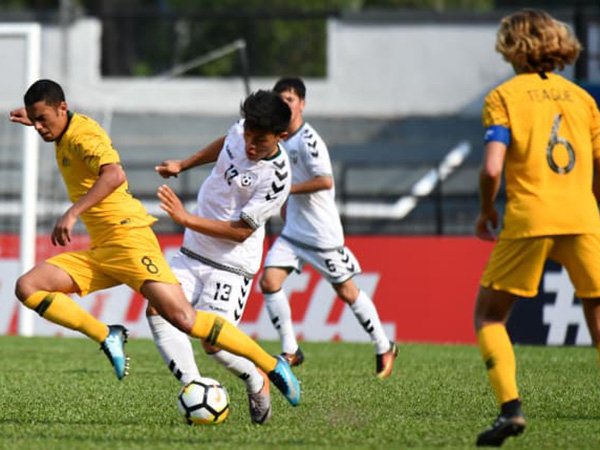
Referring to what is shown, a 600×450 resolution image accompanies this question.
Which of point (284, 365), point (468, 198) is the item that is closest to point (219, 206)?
point (284, 365)

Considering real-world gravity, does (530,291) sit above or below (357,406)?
above

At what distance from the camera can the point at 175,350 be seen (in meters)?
8.29

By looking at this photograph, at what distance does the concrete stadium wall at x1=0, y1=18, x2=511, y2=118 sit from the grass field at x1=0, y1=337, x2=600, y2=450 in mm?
12071

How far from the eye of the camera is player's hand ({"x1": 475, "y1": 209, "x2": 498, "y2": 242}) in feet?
23.1

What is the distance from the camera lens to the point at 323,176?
449 inches

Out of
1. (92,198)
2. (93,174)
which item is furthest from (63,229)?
(93,174)

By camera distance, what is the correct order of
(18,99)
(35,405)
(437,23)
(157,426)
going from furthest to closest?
(437,23) < (18,99) < (35,405) < (157,426)

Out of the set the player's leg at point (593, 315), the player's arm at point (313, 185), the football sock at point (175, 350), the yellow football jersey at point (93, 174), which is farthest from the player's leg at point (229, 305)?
the player's arm at point (313, 185)

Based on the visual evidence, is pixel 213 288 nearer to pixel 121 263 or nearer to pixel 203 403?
pixel 121 263

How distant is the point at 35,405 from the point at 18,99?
9.55m

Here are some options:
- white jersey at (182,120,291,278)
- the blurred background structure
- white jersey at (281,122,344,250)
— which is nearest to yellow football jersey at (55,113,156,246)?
white jersey at (182,120,291,278)

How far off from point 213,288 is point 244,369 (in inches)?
21.0

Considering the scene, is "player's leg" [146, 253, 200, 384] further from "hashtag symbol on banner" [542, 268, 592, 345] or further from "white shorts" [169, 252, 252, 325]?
"hashtag symbol on banner" [542, 268, 592, 345]

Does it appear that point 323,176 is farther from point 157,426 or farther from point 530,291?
point 530,291
